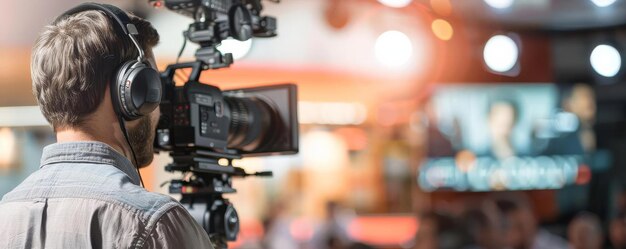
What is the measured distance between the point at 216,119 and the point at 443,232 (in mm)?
4559

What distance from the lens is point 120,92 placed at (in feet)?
4.31

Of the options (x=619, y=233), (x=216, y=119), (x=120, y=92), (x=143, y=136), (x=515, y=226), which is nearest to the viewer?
(x=120, y=92)

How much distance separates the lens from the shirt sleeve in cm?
120

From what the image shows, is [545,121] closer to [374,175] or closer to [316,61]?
[374,175]

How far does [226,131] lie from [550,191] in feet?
18.7

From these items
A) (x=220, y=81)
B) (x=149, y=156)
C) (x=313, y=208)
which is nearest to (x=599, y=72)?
(x=313, y=208)

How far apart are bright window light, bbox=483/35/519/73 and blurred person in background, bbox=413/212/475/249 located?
1.46m

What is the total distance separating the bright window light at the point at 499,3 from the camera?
663 centimetres

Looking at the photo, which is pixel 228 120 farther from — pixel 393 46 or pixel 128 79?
pixel 393 46

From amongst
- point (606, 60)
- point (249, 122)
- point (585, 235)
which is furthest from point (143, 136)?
point (606, 60)

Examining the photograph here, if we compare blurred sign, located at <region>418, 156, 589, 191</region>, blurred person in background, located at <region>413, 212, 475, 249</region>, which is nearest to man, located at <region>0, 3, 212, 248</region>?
blurred person in background, located at <region>413, 212, 475, 249</region>

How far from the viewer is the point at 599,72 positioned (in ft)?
24.4

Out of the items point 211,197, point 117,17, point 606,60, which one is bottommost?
point 211,197

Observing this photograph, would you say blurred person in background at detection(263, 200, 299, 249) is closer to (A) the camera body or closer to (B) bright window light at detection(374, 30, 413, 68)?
(B) bright window light at detection(374, 30, 413, 68)
